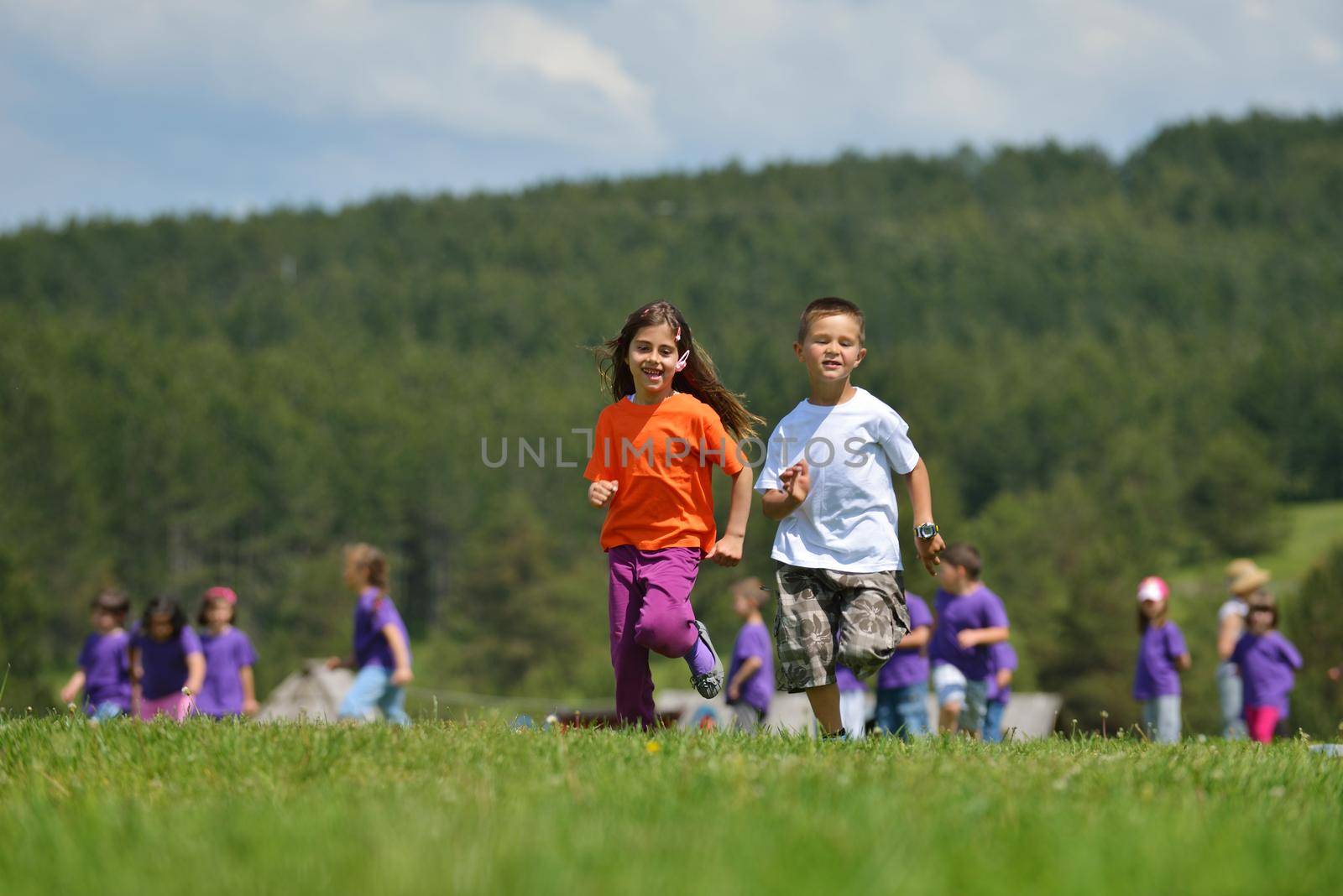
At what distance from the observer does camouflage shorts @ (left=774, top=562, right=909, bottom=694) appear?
20.9 feet

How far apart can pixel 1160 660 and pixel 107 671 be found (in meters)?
8.79

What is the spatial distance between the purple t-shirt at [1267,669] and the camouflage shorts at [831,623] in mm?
6745

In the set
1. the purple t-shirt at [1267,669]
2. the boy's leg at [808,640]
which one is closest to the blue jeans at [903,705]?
the purple t-shirt at [1267,669]

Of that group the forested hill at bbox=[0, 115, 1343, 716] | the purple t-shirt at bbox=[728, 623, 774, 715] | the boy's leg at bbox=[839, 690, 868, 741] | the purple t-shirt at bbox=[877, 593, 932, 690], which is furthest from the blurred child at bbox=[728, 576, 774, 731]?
the forested hill at bbox=[0, 115, 1343, 716]

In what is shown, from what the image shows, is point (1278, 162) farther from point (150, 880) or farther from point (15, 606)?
point (150, 880)

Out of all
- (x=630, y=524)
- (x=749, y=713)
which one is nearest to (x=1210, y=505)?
(x=749, y=713)

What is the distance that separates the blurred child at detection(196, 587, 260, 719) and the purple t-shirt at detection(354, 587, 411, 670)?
872 mm

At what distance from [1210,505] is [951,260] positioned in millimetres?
72735

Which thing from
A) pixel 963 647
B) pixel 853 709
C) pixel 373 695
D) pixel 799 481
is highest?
pixel 799 481

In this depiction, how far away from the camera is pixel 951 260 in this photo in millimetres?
167500

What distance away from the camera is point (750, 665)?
12.8 metres

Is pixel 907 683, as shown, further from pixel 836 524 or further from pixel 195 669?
pixel 195 669

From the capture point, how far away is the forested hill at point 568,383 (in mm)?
81938

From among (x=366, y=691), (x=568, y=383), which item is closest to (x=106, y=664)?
(x=366, y=691)
